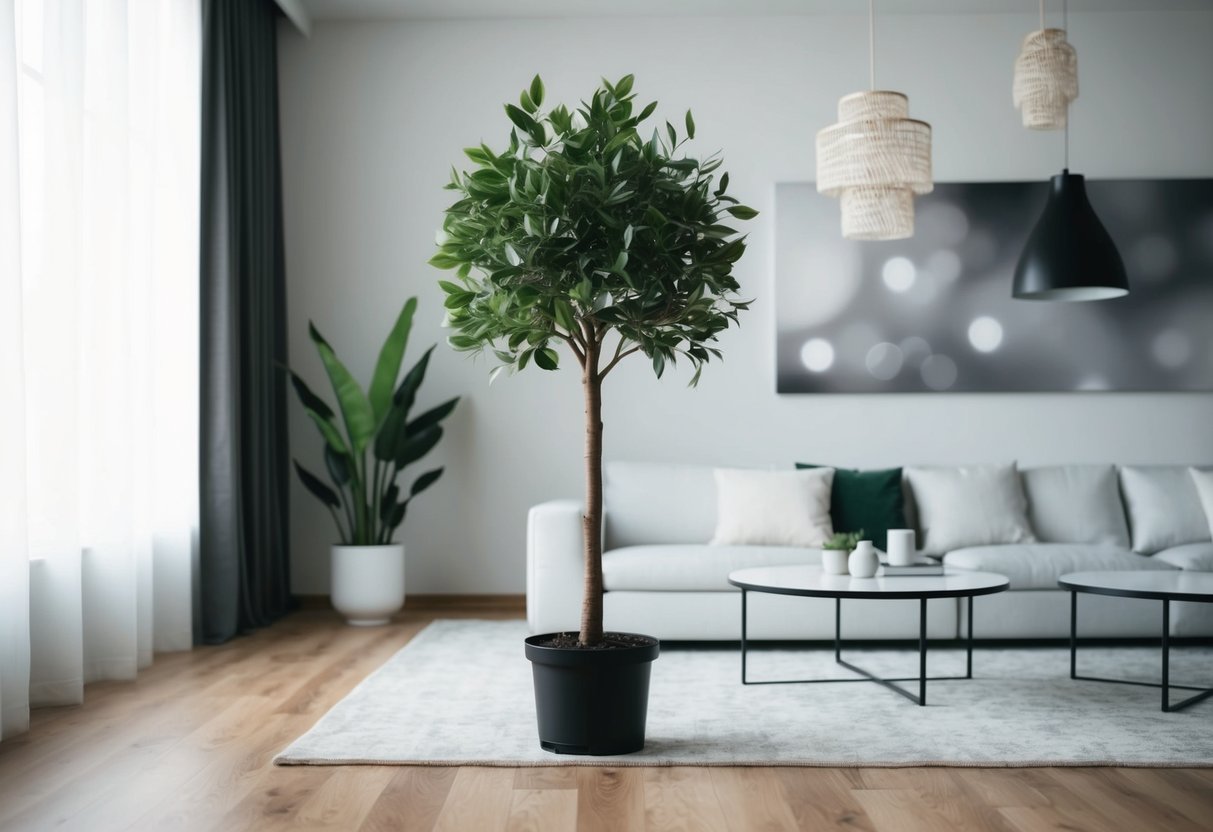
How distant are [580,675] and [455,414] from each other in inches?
109

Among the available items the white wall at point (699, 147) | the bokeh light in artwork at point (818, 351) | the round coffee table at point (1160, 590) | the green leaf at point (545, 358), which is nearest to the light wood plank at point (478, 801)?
the green leaf at point (545, 358)

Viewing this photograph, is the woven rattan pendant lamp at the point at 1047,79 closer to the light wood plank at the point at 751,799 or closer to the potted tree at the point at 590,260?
the potted tree at the point at 590,260

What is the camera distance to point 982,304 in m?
5.02

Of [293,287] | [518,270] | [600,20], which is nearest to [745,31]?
[600,20]

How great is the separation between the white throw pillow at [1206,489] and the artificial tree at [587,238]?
2.84 meters

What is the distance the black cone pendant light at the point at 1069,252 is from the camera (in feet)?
12.9

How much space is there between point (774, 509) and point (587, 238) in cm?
216

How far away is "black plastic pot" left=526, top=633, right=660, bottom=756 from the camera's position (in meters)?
2.55

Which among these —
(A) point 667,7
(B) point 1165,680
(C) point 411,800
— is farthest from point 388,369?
(B) point 1165,680

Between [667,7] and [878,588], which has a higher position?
[667,7]

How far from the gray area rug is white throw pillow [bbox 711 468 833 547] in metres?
0.49

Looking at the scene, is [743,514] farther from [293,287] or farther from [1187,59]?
[1187,59]

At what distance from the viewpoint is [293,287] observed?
519 cm

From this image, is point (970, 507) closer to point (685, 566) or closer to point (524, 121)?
point (685, 566)
